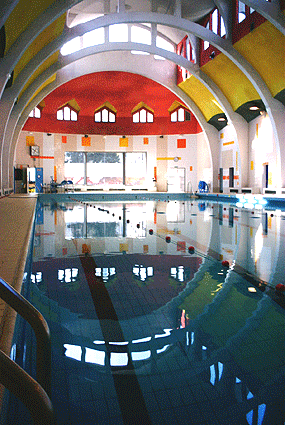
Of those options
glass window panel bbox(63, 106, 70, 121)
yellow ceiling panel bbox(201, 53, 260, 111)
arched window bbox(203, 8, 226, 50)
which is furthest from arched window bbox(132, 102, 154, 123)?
arched window bbox(203, 8, 226, 50)

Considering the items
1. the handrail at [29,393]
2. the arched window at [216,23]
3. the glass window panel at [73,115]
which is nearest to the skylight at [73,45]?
the glass window panel at [73,115]

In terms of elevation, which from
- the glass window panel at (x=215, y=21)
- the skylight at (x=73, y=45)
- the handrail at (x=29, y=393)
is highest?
the skylight at (x=73, y=45)

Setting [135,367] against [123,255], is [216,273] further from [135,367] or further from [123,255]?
[135,367]

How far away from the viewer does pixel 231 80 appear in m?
17.9

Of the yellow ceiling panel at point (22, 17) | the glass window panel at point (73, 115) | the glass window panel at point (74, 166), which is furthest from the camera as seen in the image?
the glass window panel at point (74, 166)

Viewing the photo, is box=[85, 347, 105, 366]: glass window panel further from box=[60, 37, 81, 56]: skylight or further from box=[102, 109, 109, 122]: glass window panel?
box=[102, 109, 109, 122]: glass window panel

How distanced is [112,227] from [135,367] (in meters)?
5.98

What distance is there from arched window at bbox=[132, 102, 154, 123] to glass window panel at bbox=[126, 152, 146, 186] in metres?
2.30

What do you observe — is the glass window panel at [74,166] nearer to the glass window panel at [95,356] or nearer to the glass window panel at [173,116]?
the glass window panel at [173,116]

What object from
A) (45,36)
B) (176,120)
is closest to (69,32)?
(45,36)

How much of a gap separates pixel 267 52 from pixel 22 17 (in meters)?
8.99

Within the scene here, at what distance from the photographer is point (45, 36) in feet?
45.1

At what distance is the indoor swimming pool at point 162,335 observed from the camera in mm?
1583

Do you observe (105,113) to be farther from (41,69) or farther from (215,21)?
(215,21)
